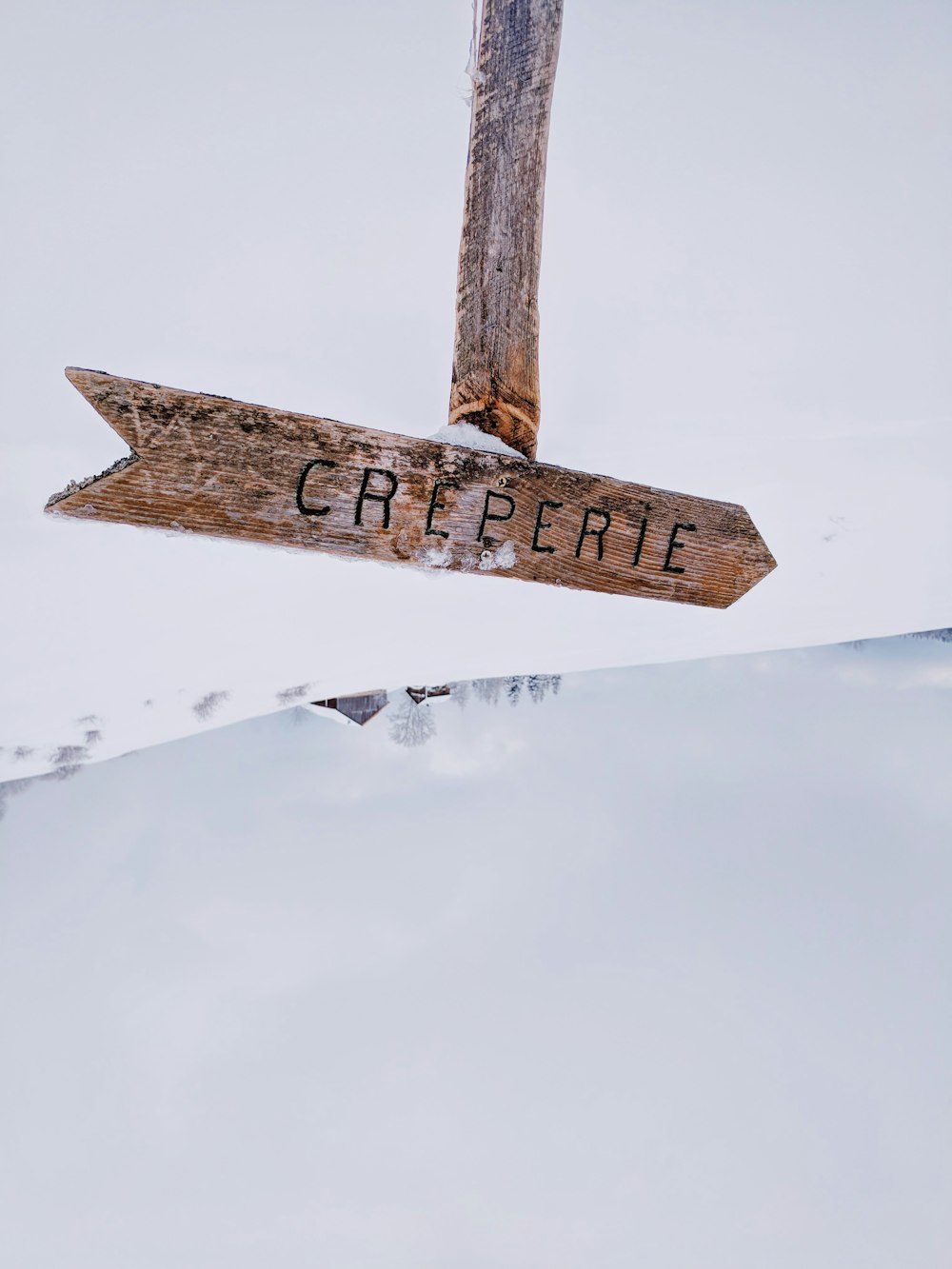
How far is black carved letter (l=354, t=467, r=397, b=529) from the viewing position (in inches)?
27.3

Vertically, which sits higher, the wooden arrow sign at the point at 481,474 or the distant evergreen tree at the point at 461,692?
the wooden arrow sign at the point at 481,474

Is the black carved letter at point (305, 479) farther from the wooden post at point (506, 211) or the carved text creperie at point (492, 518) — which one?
the wooden post at point (506, 211)

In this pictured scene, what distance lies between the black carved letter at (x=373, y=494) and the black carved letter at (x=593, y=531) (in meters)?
0.23

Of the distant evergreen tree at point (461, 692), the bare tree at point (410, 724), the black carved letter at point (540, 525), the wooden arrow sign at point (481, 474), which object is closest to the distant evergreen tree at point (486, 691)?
the distant evergreen tree at point (461, 692)

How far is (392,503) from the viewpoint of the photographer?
0.71 meters

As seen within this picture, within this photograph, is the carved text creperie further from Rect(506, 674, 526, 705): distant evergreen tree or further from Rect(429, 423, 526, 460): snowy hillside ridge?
Rect(506, 674, 526, 705): distant evergreen tree

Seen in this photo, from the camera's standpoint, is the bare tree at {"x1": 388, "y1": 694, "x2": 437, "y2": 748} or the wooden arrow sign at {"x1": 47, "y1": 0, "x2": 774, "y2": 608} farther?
the bare tree at {"x1": 388, "y1": 694, "x2": 437, "y2": 748}

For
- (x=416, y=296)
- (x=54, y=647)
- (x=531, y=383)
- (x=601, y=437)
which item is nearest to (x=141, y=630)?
(x=54, y=647)

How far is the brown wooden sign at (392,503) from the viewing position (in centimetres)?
62

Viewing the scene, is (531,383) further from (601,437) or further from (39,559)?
(39,559)

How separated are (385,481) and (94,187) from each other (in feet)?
6.08

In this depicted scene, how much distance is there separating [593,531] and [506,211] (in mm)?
451

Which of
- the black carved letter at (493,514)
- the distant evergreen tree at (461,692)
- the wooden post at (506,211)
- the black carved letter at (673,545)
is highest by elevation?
the wooden post at (506,211)

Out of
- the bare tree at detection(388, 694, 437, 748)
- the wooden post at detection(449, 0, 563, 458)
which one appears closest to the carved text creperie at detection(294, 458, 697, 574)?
the wooden post at detection(449, 0, 563, 458)
